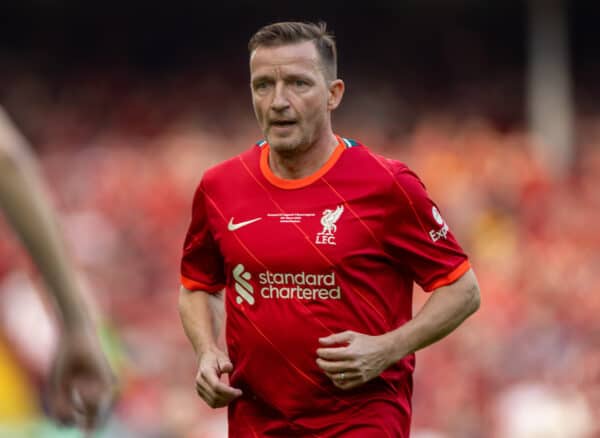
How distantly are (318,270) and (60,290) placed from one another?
Answer: 6.78 feet

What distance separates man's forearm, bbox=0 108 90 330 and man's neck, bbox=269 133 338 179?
7.08 feet

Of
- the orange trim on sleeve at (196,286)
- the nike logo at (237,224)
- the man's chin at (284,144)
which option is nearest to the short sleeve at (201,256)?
the orange trim on sleeve at (196,286)

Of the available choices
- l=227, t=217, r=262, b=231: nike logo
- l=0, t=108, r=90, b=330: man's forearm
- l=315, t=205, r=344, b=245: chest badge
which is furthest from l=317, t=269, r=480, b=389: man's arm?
l=0, t=108, r=90, b=330: man's forearm

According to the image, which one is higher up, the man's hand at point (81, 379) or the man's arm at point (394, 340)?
the man's arm at point (394, 340)

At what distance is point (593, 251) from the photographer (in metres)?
12.4

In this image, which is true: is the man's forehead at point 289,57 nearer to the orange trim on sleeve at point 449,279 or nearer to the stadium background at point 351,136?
the orange trim on sleeve at point 449,279

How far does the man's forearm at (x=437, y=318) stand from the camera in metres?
4.08

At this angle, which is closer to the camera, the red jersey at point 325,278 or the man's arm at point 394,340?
the man's arm at point 394,340

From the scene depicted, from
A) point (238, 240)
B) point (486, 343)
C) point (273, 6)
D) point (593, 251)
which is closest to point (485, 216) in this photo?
point (593, 251)

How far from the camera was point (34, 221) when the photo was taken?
204 centimetres

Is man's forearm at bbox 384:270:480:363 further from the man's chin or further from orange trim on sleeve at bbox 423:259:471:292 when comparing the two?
the man's chin

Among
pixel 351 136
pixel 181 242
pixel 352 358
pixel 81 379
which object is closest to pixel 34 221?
pixel 81 379

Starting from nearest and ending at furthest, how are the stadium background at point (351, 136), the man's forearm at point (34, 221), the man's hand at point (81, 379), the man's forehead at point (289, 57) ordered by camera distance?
1. the man's forearm at point (34, 221)
2. the man's hand at point (81, 379)
3. the man's forehead at point (289, 57)
4. the stadium background at point (351, 136)

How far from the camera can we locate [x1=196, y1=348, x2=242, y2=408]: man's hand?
13.5ft
